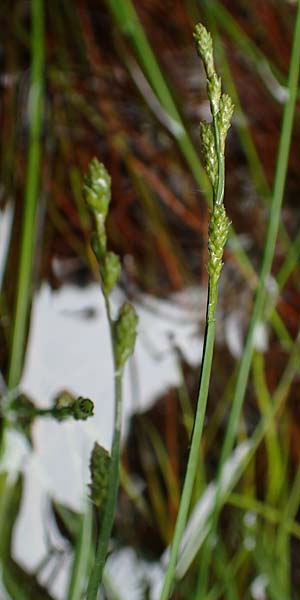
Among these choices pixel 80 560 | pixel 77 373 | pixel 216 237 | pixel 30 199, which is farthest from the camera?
pixel 77 373

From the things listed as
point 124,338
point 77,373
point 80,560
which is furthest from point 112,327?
point 77,373

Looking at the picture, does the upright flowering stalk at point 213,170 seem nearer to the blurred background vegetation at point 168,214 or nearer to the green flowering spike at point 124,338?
the green flowering spike at point 124,338

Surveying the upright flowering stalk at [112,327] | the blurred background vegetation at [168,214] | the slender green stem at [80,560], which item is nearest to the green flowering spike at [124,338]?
the upright flowering stalk at [112,327]

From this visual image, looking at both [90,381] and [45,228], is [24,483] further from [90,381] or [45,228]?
[45,228]

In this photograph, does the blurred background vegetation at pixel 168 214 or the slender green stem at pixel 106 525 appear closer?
the slender green stem at pixel 106 525

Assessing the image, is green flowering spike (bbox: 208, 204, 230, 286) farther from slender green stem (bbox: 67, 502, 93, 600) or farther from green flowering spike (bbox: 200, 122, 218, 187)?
slender green stem (bbox: 67, 502, 93, 600)

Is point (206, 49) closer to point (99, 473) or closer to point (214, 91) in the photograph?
point (214, 91)

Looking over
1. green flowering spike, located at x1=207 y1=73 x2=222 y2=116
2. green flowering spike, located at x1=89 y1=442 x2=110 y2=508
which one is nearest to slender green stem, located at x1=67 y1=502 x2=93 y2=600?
green flowering spike, located at x1=89 y1=442 x2=110 y2=508

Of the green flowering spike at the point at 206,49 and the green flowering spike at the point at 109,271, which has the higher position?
the green flowering spike at the point at 206,49
